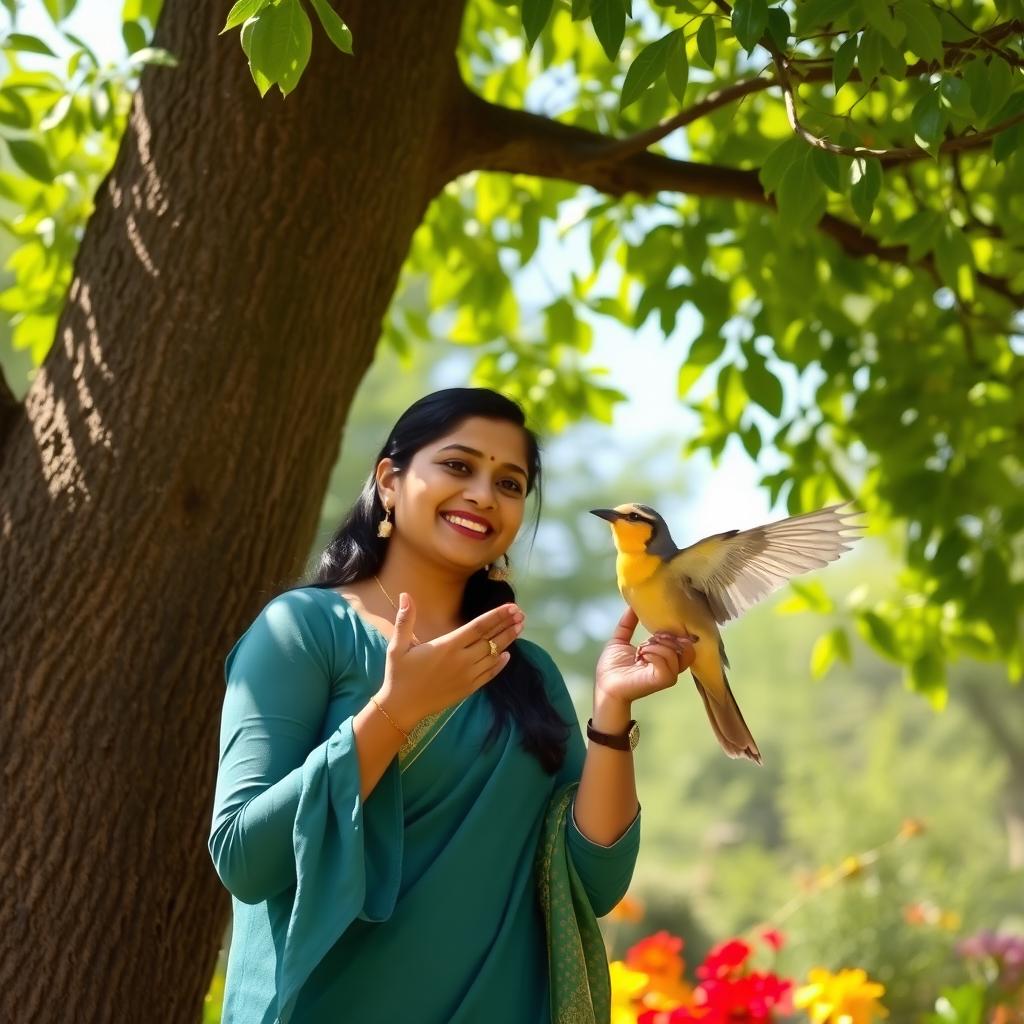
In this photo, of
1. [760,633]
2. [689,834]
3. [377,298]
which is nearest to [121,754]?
[377,298]

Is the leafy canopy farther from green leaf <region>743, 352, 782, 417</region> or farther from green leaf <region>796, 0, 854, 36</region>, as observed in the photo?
green leaf <region>796, 0, 854, 36</region>

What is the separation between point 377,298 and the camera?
3.13 metres

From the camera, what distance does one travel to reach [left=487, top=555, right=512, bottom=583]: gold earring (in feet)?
8.30

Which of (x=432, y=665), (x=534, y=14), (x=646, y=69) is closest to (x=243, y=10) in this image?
(x=534, y=14)

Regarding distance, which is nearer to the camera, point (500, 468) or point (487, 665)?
point (487, 665)

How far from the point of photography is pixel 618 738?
91.0 inches

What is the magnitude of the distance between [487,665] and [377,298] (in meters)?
1.30

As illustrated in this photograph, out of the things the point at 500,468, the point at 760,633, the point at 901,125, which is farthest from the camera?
the point at 760,633

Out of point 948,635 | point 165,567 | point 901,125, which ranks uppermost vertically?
point 901,125

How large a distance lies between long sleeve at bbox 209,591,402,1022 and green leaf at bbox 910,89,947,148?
3.97 feet

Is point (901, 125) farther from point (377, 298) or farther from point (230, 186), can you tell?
point (230, 186)

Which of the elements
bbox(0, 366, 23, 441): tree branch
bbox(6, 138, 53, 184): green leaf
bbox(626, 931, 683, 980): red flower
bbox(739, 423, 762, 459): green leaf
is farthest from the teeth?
bbox(739, 423, 762, 459): green leaf

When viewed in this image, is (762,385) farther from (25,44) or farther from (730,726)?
(25,44)

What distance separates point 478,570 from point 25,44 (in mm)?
1554
